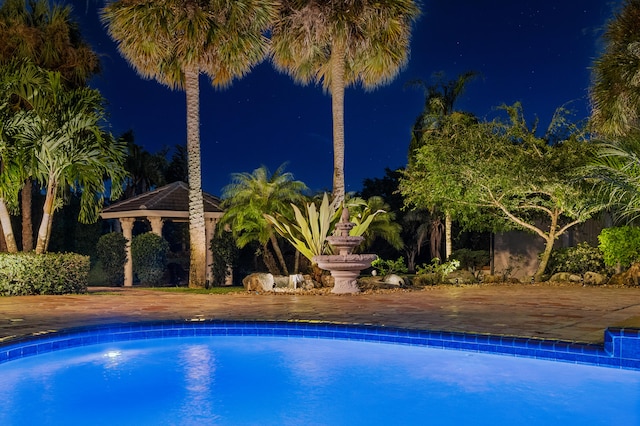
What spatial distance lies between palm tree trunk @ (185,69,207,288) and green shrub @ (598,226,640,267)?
33.6ft

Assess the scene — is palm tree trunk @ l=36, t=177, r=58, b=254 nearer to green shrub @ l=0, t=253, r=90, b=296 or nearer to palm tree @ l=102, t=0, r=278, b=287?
green shrub @ l=0, t=253, r=90, b=296

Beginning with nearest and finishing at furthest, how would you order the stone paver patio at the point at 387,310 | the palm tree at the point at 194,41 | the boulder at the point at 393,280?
the stone paver patio at the point at 387,310
the palm tree at the point at 194,41
the boulder at the point at 393,280

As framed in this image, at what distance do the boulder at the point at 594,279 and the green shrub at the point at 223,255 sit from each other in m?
10.4

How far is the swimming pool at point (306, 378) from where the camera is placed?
6004 mm

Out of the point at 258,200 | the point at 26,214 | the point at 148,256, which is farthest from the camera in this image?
the point at 148,256

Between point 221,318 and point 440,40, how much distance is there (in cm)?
5105

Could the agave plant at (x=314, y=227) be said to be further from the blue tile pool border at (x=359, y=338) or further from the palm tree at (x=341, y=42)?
the blue tile pool border at (x=359, y=338)

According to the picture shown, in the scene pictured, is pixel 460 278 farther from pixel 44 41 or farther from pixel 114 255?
pixel 44 41

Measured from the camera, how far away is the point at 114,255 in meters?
21.9

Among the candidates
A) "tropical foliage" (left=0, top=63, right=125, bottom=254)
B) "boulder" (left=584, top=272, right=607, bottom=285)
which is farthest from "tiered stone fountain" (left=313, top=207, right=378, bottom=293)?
"boulder" (left=584, top=272, right=607, bottom=285)

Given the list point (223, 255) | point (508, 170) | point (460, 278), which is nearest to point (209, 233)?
point (223, 255)

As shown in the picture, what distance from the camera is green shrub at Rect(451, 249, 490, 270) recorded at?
25348 millimetres

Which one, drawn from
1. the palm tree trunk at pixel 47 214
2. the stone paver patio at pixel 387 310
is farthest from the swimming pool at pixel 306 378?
the palm tree trunk at pixel 47 214

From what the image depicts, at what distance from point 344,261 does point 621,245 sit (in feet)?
24.3
